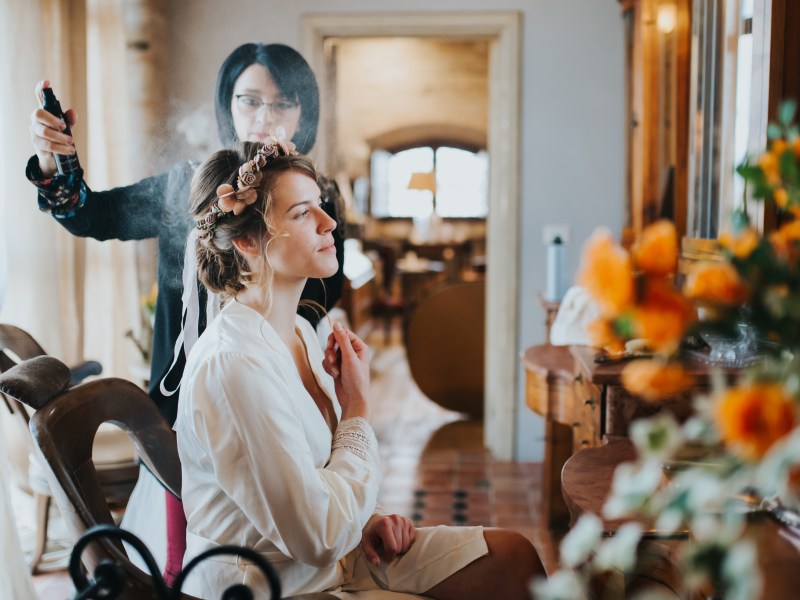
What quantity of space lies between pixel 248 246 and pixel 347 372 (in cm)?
30

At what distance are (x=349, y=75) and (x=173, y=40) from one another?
26.5ft

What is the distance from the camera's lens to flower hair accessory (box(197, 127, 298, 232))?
1441mm

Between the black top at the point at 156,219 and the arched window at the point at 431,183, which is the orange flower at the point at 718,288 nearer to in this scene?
the black top at the point at 156,219

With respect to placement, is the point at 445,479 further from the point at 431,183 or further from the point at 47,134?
the point at 431,183

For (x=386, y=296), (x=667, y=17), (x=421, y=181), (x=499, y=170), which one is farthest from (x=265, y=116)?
(x=421, y=181)

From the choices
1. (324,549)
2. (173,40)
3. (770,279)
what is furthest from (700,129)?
(770,279)

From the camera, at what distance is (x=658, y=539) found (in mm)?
1062

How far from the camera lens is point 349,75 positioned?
31.2 ft

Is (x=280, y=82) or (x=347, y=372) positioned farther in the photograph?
(x=280, y=82)

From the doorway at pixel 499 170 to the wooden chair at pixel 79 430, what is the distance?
2.64 meters

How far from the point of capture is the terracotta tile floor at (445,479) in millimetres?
3441

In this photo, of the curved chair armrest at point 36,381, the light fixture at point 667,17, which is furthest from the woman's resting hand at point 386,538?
the light fixture at point 667,17

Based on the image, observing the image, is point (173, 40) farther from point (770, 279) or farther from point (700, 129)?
point (700, 129)

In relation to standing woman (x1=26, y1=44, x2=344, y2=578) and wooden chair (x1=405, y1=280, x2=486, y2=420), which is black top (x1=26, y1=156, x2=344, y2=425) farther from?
wooden chair (x1=405, y1=280, x2=486, y2=420)
